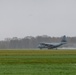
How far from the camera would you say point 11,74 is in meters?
22.3

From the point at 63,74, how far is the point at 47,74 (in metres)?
1.06

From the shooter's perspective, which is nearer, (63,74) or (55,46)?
Answer: (63,74)

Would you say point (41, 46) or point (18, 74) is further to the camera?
point (41, 46)

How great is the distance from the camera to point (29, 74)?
22266 millimetres

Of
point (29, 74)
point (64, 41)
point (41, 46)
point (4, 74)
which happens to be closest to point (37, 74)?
point (29, 74)

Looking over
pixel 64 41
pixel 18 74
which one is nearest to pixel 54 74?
pixel 18 74

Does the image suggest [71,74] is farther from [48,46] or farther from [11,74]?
[48,46]

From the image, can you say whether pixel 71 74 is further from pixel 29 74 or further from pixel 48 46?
pixel 48 46

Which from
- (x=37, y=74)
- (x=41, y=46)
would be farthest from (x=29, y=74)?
(x=41, y=46)

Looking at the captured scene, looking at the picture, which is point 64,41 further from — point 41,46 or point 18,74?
point 18,74

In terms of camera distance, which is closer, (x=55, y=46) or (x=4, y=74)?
(x=4, y=74)

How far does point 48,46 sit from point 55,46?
318cm

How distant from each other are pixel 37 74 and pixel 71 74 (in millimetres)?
2235

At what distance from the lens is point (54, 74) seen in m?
22.1
